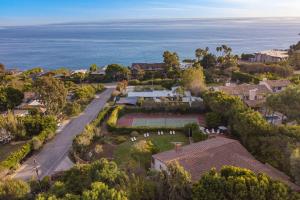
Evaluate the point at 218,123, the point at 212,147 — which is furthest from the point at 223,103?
the point at 212,147

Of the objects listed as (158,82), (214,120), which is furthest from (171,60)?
(214,120)

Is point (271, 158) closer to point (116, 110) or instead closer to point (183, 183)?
point (183, 183)

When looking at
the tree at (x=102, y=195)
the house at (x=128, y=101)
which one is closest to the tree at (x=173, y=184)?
the tree at (x=102, y=195)

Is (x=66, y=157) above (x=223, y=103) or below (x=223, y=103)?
below

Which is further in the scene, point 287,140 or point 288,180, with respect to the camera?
point 287,140

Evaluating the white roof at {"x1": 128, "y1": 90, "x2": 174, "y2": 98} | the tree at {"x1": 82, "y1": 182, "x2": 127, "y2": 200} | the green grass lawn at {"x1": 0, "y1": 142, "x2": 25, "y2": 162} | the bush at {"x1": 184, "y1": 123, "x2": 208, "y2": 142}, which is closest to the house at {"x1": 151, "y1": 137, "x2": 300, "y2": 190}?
the bush at {"x1": 184, "y1": 123, "x2": 208, "y2": 142}

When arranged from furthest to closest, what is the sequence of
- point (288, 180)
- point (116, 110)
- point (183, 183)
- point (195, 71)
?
1. point (195, 71)
2. point (116, 110)
3. point (288, 180)
4. point (183, 183)
